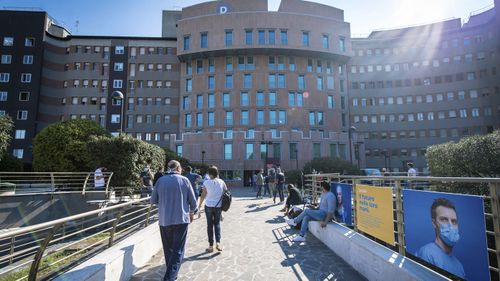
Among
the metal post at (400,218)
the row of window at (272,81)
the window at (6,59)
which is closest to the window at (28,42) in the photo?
the window at (6,59)

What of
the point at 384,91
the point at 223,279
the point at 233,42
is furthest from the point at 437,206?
the point at 384,91

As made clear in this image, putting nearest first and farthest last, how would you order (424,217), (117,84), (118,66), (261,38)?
(424,217) < (261,38) < (117,84) < (118,66)

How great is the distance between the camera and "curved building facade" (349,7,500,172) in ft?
164

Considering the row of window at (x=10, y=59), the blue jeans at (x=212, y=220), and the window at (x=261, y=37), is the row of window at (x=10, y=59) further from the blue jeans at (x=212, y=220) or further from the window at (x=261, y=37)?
the blue jeans at (x=212, y=220)

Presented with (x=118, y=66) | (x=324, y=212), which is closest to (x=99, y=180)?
(x=324, y=212)

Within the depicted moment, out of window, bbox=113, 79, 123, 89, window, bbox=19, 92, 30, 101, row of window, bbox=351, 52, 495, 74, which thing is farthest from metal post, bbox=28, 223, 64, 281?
row of window, bbox=351, 52, 495, 74

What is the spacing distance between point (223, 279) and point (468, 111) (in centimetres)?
6019

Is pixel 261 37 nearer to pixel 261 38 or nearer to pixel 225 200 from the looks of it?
pixel 261 38

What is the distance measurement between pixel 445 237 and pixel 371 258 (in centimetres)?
145

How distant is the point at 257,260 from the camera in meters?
5.80

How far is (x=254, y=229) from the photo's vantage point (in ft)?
28.9

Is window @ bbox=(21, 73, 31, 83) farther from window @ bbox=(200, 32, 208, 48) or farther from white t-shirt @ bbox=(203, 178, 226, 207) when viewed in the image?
white t-shirt @ bbox=(203, 178, 226, 207)

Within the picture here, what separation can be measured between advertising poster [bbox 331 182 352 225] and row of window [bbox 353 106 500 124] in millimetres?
51237

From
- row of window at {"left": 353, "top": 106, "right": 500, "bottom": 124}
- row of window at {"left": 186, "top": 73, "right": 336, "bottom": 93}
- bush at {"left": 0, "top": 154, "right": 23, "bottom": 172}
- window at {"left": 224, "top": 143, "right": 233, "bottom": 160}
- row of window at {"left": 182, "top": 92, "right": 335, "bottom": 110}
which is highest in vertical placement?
row of window at {"left": 186, "top": 73, "right": 336, "bottom": 93}
